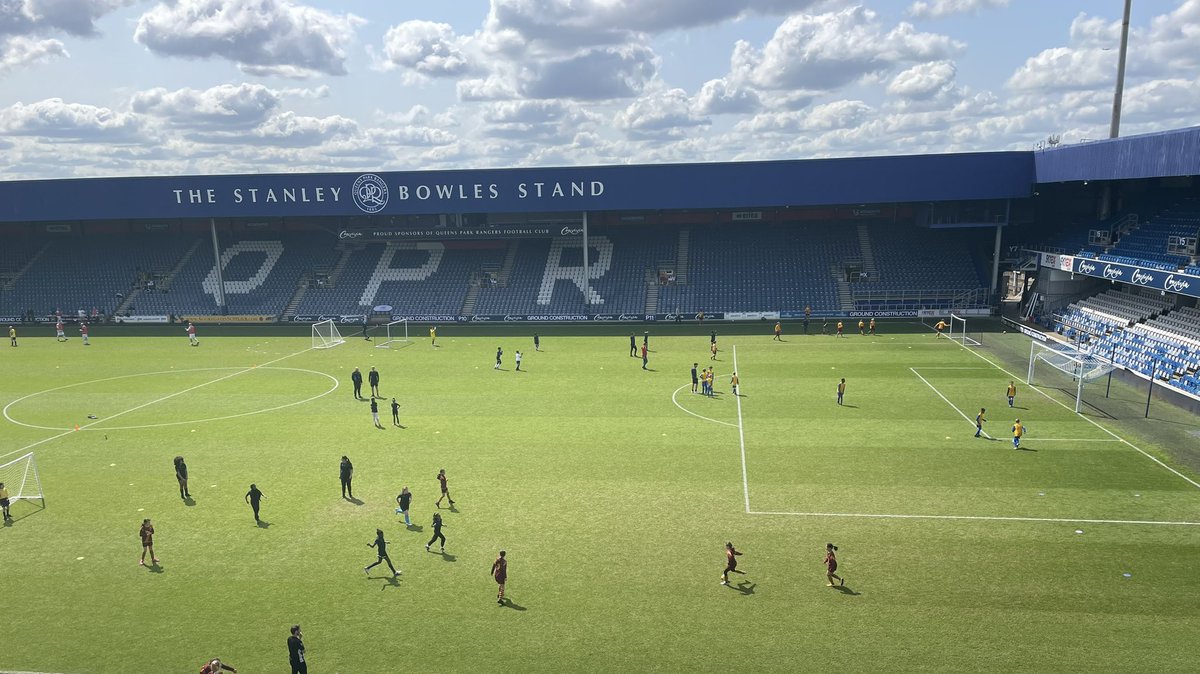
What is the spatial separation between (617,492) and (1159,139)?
3590 cm

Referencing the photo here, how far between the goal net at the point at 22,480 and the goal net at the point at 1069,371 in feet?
130

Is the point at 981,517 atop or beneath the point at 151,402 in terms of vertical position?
beneath

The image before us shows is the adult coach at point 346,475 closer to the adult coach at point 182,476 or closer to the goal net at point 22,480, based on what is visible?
the adult coach at point 182,476

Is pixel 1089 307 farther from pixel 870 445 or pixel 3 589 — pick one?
pixel 3 589

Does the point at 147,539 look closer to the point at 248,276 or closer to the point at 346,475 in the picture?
the point at 346,475

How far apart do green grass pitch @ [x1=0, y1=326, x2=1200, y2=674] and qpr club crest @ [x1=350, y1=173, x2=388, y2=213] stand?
27302 mm

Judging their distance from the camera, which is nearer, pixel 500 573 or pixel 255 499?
pixel 500 573

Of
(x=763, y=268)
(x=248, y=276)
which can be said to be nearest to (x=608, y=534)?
(x=763, y=268)

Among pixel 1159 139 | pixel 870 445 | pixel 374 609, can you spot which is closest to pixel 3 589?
pixel 374 609

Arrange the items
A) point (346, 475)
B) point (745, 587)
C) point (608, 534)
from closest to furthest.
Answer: point (745, 587) < point (608, 534) < point (346, 475)

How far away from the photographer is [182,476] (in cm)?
2305

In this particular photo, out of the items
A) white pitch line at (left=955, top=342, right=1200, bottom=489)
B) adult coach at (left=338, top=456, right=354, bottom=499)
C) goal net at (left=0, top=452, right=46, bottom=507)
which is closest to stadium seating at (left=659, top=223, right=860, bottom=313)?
white pitch line at (left=955, top=342, right=1200, bottom=489)

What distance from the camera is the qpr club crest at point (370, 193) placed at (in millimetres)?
59469

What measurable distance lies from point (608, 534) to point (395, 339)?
35926 millimetres
